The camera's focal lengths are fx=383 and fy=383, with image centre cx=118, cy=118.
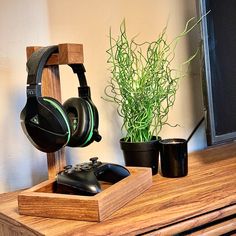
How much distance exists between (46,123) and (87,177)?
0.45 ft

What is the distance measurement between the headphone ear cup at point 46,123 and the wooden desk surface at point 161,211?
0.51ft

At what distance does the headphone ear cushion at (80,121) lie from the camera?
0.84 m

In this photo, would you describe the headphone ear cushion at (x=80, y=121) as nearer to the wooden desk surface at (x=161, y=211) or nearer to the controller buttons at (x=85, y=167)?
the controller buttons at (x=85, y=167)

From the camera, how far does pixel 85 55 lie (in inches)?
45.2

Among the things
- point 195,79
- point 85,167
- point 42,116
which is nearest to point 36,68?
point 42,116

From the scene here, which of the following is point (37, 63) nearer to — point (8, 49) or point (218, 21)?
point (8, 49)

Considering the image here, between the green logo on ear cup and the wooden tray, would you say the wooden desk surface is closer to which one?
the wooden tray

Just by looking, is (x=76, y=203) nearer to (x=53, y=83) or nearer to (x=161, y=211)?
(x=161, y=211)

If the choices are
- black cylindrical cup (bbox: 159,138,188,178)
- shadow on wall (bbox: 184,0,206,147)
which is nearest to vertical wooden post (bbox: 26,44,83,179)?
black cylindrical cup (bbox: 159,138,188,178)

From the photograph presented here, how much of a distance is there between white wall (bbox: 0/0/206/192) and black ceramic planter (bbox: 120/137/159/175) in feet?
0.61

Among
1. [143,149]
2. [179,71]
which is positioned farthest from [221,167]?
[179,71]

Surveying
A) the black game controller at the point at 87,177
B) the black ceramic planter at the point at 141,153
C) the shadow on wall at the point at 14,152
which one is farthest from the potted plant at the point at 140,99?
the shadow on wall at the point at 14,152

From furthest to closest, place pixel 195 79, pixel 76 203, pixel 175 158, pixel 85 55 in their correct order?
1. pixel 195 79
2. pixel 85 55
3. pixel 175 158
4. pixel 76 203

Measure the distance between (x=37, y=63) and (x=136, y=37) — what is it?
1.73 ft
